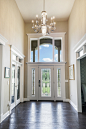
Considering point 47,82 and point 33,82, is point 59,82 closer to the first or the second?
point 47,82

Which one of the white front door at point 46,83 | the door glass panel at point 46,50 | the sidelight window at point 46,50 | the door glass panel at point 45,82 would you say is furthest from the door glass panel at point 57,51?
the door glass panel at point 45,82

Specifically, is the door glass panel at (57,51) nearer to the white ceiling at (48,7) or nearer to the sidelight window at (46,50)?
the sidelight window at (46,50)

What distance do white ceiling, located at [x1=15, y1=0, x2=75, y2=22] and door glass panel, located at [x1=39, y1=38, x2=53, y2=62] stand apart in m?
1.46

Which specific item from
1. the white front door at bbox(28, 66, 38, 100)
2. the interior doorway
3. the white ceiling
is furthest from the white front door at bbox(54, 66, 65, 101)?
the white ceiling

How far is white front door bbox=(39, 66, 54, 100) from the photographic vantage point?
758 centimetres

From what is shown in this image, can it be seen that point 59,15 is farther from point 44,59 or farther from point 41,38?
point 44,59

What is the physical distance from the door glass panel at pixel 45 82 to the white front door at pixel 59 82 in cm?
40

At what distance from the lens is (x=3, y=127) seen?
3598 millimetres

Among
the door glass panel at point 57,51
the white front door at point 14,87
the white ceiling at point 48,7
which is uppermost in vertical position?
the white ceiling at point 48,7

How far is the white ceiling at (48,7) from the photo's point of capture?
5973mm

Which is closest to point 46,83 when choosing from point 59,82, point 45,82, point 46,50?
point 45,82

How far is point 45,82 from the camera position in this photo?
7676 millimetres

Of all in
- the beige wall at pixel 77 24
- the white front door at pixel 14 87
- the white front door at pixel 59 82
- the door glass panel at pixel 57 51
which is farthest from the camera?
the door glass panel at pixel 57 51

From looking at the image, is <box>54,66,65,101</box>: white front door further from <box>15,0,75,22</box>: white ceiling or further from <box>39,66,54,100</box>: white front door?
<box>15,0,75,22</box>: white ceiling
